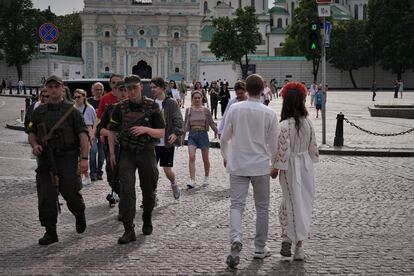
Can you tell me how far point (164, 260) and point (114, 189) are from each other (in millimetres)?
3295

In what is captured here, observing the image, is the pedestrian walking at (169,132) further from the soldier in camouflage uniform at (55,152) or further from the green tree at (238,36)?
the green tree at (238,36)

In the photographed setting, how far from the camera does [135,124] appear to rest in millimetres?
8234

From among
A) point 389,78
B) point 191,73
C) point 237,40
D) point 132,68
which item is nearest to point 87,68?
point 132,68

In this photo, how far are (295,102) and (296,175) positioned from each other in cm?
73

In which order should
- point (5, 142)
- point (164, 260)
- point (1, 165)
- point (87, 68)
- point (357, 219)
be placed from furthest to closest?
point (87, 68), point (5, 142), point (1, 165), point (357, 219), point (164, 260)

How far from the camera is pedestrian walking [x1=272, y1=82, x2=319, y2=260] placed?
288 inches

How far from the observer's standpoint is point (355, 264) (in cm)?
711

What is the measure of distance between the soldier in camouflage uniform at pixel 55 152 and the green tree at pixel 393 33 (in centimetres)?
7525

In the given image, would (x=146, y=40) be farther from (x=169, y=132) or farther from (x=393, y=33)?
(x=169, y=132)

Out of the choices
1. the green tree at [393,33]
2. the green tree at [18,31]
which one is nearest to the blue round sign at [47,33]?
the green tree at [393,33]

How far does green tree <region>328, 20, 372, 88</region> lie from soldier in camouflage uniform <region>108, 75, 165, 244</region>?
259 ft

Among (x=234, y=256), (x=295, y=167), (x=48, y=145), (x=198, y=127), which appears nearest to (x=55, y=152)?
(x=48, y=145)

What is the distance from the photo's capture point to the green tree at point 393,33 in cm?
8006

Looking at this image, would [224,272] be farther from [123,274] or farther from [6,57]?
[6,57]
